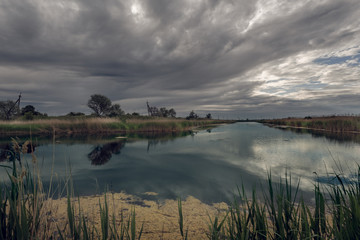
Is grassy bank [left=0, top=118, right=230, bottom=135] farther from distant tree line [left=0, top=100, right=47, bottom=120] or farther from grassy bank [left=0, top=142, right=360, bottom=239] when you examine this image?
distant tree line [left=0, top=100, right=47, bottom=120]

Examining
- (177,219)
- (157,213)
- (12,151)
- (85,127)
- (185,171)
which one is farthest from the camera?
(85,127)

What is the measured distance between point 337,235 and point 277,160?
7.06 m

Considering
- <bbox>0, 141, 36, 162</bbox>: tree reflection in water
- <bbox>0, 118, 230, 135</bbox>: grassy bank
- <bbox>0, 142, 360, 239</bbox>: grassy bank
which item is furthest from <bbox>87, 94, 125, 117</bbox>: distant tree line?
<bbox>0, 142, 360, 239</bbox>: grassy bank

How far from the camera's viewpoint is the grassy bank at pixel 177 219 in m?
2.10

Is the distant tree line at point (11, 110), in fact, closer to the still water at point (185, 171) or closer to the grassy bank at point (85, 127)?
the grassy bank at point (85, 127)

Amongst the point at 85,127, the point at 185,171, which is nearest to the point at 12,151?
the point at 185,171

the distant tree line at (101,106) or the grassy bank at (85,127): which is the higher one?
the distant tree line at (101,106)

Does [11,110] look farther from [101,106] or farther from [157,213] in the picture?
[157,213]

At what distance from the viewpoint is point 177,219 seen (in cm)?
362

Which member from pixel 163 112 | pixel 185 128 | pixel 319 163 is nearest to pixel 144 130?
pixel 185 128

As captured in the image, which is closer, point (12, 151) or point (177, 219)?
point (12, 151)

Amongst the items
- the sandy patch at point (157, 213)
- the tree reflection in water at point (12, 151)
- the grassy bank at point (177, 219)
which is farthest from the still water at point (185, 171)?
the grassy bank at point (177, 219)

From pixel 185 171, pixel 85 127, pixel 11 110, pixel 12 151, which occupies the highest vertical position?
pixel 11 110

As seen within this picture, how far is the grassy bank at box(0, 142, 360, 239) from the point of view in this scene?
210cm
